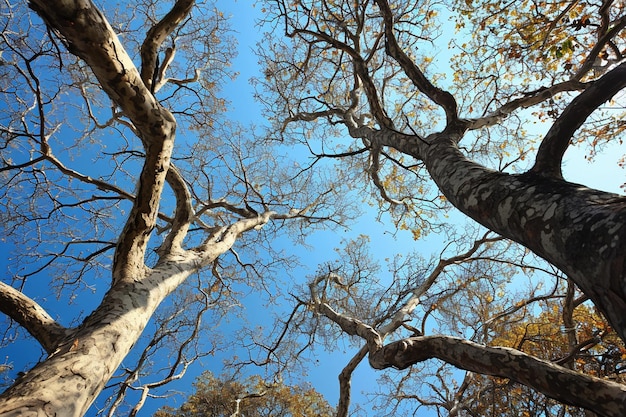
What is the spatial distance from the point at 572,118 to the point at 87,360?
3.48m

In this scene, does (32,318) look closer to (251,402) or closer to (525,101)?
(525,101)

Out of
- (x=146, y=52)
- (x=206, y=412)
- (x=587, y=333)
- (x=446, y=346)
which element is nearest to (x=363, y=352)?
(x=446, y=346)

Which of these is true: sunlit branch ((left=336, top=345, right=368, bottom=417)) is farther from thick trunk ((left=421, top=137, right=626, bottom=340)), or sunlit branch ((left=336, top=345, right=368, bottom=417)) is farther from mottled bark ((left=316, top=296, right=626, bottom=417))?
thick trunk ((left=421, top=137, right=626, bottom=340))

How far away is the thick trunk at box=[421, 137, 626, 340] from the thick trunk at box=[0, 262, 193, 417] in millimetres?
2746

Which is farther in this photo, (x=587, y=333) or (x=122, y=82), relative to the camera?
(x=587, y=333)

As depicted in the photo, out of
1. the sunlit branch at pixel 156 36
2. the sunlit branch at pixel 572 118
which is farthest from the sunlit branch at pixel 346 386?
the sunlit branch at pixel 156 36

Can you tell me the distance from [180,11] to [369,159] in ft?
18.2

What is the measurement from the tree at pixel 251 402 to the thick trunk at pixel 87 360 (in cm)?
1074

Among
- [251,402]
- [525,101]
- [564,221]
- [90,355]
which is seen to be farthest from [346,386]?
[251,402]

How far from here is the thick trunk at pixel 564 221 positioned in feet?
4.01

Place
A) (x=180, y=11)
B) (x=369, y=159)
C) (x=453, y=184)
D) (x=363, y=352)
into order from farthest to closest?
(x=369, y=159) → (x=363, y=352) → (x=180, y=11) → (x=453, y=184)

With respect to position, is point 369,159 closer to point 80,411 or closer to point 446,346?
point 446,346

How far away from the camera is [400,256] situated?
782 centimetres

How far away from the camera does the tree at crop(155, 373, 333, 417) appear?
41.1ft
